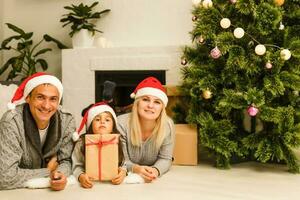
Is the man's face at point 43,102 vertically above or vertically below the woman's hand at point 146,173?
above

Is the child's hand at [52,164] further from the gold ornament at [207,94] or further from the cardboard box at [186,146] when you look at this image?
the gold ornament at [207,94]

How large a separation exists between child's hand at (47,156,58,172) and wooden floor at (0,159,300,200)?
Answer: 0.12 metres

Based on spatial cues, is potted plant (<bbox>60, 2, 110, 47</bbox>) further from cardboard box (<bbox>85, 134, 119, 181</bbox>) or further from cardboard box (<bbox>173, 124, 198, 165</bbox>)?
cardboard box (<bbox>85, 134, 119, 181</bbox>)

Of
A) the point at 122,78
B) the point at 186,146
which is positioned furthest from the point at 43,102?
the point at 122,78

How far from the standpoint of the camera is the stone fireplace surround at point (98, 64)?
11.7ft

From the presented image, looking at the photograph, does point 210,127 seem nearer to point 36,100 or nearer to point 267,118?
point 267,118

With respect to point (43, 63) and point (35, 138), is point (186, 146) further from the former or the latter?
point (43, 63)

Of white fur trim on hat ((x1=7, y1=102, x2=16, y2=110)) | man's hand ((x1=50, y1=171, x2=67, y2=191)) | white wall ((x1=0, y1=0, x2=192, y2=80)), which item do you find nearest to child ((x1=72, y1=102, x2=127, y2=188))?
man's hand ((x1=50, y1=171, x2=67, y2=191))

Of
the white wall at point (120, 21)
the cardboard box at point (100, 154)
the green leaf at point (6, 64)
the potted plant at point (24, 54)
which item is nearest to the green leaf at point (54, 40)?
the potted plant at point (24, 54)

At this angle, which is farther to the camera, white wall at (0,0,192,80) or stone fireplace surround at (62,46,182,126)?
white wall at (0,0,192,80)

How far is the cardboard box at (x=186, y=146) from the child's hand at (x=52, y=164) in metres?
0.75

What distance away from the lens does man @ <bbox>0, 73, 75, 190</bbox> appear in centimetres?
188

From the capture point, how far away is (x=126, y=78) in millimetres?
3805

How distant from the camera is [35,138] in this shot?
1941mm
